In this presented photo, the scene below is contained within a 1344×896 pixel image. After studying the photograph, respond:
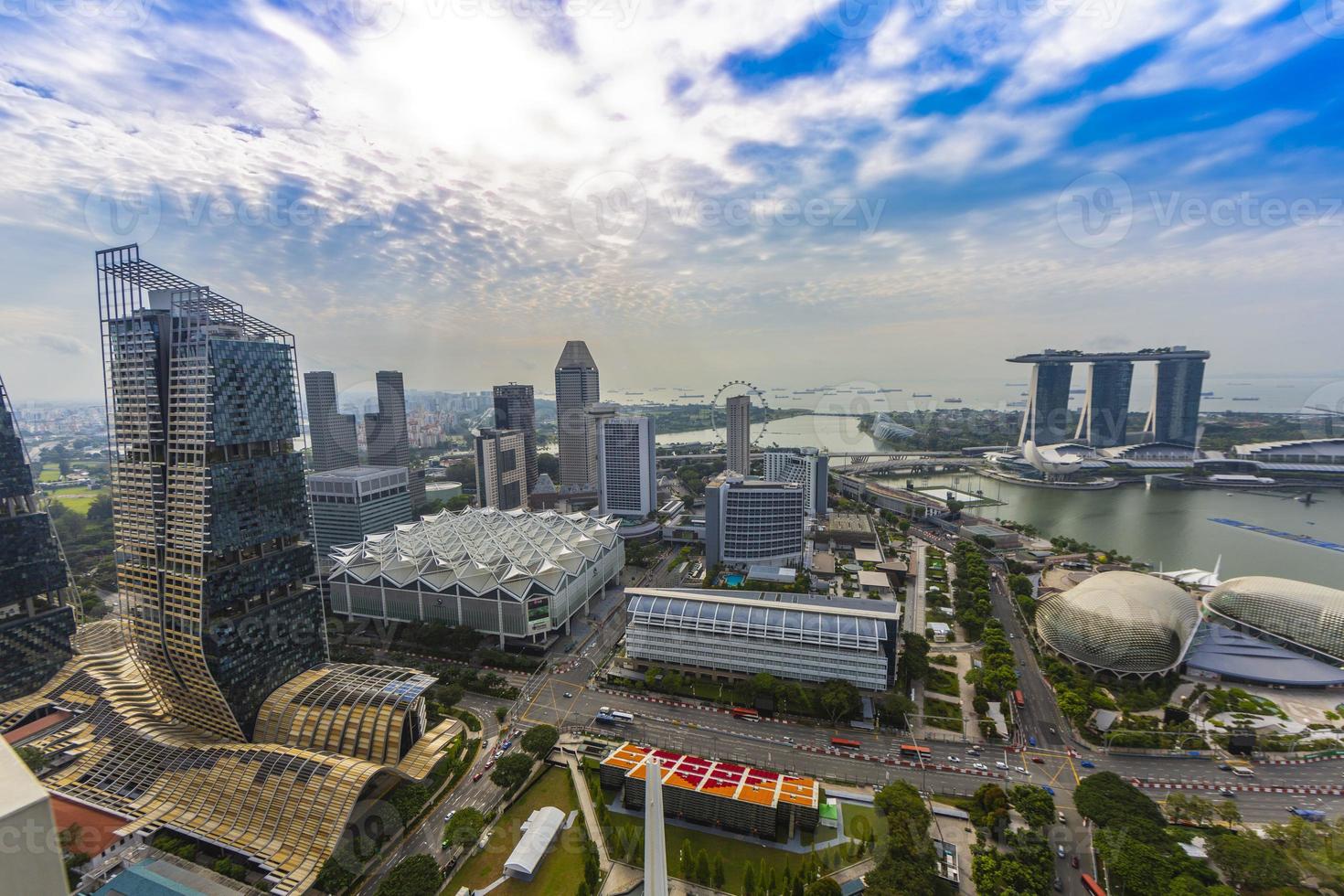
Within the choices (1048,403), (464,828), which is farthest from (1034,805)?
(1048,403)

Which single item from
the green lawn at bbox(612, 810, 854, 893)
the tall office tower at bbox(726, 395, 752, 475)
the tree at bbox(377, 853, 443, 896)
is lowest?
the green lawn at bbox(612, 810, 854, 893)

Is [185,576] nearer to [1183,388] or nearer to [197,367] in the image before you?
[197,367]

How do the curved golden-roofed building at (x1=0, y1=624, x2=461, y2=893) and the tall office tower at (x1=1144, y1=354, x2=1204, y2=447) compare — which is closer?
the curved golden-roofed building at (x1=0, y1=624, x2=461, y2=893)

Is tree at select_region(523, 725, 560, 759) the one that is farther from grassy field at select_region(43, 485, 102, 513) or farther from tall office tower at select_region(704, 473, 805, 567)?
grassy field at select_region(43, 485, 102, 513)

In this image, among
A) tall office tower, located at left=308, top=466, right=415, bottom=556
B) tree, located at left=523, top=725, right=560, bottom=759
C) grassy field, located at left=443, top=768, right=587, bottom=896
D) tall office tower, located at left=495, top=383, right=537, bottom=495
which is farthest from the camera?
tall office tower, located at left=495, top=383, right=537, bottom=495

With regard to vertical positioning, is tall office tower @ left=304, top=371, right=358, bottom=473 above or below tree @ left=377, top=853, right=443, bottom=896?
above

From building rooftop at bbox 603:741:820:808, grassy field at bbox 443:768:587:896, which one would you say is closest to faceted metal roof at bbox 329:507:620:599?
grassy field at bbox 443:768:587:896

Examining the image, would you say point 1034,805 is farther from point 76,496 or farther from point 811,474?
point 76,496

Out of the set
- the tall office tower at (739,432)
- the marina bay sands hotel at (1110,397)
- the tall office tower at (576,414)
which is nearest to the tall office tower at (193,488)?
the tall office tower at (576,414)

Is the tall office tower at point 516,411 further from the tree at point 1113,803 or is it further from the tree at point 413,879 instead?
the tree at point 1113,803
